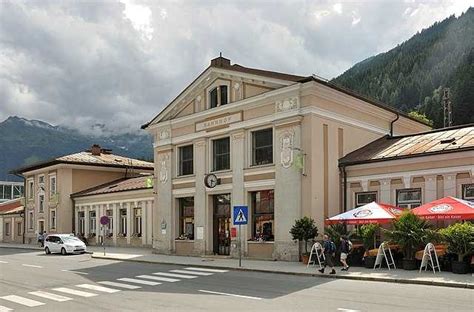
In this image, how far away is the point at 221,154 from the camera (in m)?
30.8

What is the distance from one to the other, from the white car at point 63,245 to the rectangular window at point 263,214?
578 inches

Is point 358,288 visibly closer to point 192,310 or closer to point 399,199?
point 192,310

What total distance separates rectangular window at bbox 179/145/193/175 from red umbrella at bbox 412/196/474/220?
15303 mm

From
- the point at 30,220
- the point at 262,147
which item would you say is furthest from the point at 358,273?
the point at 30,220

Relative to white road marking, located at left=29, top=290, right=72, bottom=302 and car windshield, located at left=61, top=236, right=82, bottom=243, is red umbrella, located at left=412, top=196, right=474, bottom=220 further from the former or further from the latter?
car windshield, located at left=61, top=236, right=82, bottom=243

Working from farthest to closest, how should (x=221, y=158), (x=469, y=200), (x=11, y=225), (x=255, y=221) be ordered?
(x=11, y=225), (x=221, y=158), (x=255, y=221), (x=469, y=200)

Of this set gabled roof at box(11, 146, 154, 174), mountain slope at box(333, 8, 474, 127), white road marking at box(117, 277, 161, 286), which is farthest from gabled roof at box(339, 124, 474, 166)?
mountain slope at box(333, 8, 474, 127)

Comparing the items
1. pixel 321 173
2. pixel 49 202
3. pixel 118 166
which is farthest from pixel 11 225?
pixel 321 173

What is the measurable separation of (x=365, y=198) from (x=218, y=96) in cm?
1011

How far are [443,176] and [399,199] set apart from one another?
2367mm

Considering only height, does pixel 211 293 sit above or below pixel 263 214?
below

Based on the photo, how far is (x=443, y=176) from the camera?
Result: 23172mm

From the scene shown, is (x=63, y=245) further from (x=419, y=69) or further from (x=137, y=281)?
(x=419, y=69)

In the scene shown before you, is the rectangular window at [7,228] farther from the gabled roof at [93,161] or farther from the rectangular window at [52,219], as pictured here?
the rectangular window at [52,219]
